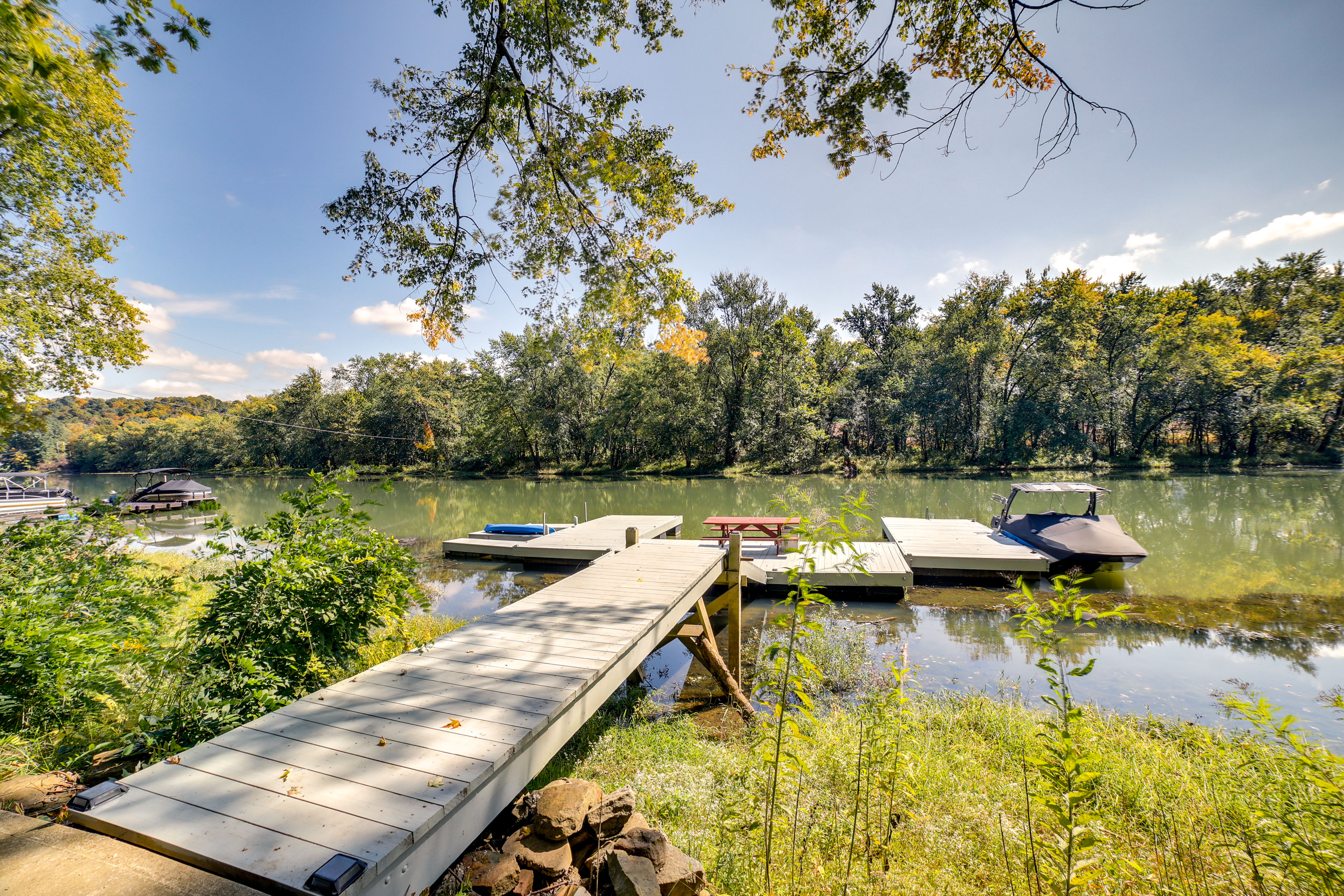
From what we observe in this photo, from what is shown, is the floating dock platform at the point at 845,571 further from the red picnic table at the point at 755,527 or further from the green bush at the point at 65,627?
the green bush at the point at 65,627

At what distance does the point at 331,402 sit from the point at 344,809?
190 feet

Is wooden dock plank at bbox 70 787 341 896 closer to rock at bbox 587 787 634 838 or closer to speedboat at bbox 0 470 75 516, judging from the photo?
rock at bbox 587 787 634 838

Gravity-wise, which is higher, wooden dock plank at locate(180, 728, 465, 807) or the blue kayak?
wooden dock plank at locate(180, 728, 465, 807)

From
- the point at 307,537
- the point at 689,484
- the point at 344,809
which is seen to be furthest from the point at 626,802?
the point at 689,484

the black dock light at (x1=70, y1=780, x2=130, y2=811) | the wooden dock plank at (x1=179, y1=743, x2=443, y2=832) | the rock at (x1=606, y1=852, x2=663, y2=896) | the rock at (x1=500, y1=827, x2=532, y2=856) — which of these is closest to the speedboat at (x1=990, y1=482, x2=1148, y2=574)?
the rock at (x1=606, y1=852, x2=663, y2=896)

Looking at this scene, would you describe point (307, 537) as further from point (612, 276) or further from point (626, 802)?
point (612, 276)

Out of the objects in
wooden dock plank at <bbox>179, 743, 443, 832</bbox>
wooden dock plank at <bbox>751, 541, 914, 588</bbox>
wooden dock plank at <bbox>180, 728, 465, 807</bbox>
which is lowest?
wooden dock plank at <bbox>751, 541, 914, 588</bbox>

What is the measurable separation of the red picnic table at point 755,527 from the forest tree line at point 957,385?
12664 mm

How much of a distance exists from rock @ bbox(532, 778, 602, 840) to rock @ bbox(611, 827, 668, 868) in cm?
25

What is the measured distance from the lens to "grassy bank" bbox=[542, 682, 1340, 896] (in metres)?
2.42

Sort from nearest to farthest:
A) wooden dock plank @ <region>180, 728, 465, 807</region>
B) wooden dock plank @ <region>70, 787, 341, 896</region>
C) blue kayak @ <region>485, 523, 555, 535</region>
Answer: wooden dock plank @ <region>70, 787, 341, 896</region>, wooden dock plank @ <region>180, 728, 465, 807</region>, blue kayak @ <region>485, 523, 555, 535</region>

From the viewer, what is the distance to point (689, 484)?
1144 inches

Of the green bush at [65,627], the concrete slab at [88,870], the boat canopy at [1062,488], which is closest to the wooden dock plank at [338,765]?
the concrete slab at [88,870]

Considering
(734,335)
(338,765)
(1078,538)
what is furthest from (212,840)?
(734,335)
